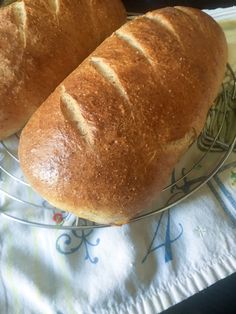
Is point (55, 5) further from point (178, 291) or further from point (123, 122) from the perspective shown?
point (178, 291)

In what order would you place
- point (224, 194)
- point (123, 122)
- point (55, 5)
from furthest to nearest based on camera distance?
point (55, 5), point (224, 194), point (123, 122)

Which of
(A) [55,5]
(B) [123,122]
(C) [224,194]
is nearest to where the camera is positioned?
(B) [123,122]

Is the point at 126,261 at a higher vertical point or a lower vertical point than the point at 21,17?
lower

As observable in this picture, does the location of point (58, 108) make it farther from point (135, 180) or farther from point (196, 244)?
point (196, 244)

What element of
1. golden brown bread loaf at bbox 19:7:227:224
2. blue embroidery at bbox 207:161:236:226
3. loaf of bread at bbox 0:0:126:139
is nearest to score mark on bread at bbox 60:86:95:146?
golden brown bread loaf at bbox 19:7:227:224

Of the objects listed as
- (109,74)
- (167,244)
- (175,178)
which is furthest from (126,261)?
(109,74)

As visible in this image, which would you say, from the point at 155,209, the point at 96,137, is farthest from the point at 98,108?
the point at 155,209

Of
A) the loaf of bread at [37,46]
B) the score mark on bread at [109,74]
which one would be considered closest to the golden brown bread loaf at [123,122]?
the score mark on bread at [109,74]
